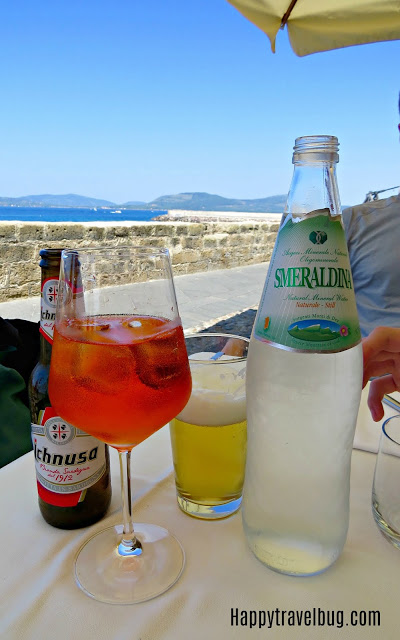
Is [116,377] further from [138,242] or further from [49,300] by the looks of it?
[138,242]

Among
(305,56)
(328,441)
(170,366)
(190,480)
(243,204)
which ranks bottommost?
(190,480)

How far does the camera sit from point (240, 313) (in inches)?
210

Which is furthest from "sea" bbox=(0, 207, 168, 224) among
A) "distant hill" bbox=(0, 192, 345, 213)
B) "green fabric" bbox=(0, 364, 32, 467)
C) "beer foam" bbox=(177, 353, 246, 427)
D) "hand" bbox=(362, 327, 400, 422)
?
"beer foam" bbox=(177, 353, 246, 427)

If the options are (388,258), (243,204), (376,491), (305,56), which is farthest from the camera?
(243,204)

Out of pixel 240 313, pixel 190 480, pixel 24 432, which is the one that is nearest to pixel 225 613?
pixel 190 480

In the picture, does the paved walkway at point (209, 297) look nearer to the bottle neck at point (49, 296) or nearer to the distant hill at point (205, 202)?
the bottle neck at point (49, 296)

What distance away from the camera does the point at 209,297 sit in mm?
6168

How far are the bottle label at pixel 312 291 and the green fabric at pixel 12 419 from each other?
841 mm

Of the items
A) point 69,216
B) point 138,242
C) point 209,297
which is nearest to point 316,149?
point 209,297

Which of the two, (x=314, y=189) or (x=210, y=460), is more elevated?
(x=314, y=189)

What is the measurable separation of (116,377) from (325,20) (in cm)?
248

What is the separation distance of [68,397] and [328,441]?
0.38 metres

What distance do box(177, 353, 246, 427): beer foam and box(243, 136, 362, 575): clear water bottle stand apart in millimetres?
77

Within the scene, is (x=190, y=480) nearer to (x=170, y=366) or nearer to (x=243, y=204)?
(x=170, y=366)
